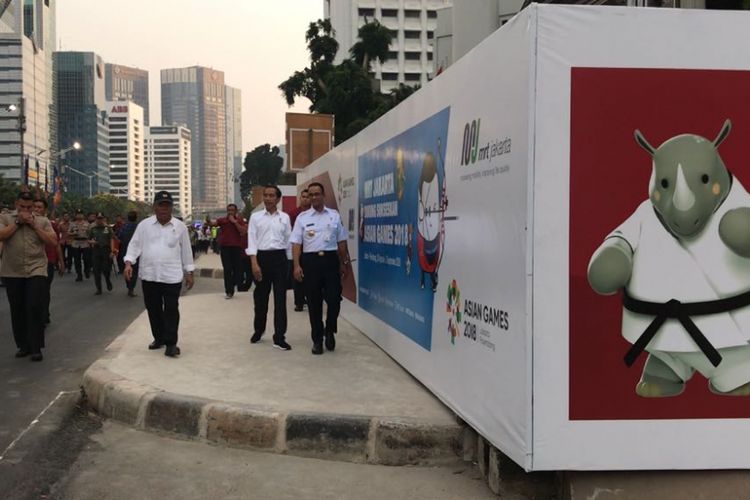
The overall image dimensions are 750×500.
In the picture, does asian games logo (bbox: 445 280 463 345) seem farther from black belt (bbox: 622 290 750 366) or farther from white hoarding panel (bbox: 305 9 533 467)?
black belt (bbox: 622 290 750 366)

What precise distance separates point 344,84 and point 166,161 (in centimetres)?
11982

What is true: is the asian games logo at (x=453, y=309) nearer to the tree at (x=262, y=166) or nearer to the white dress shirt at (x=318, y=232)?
the white dress shirt at (x=318, y=232)

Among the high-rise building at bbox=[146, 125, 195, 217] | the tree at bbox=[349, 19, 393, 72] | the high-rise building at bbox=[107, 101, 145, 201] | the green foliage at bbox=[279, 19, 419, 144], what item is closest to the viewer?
the green foliage at bbox=[279, 19, 419, 144]

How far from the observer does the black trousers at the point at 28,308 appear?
275 inches

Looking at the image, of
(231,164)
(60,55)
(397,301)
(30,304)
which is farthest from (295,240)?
(231,164)

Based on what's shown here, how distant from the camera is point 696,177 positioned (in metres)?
3.31

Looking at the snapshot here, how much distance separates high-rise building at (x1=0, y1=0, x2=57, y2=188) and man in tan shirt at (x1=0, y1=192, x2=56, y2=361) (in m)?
102

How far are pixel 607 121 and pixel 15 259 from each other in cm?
615

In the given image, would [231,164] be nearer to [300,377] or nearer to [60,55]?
[60,55]

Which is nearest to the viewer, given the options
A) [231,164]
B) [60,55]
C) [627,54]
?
[627,54]

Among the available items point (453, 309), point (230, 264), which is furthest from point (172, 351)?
point (230, 264)

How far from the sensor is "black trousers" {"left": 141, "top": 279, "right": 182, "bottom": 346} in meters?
6.64

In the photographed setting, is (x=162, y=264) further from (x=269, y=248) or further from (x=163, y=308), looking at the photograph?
(x=269, y=248)

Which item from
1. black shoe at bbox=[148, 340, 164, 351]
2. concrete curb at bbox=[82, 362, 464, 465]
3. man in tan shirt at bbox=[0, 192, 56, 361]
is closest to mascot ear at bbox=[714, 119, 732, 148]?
concrete curb at bbox=[82, 362, 464, 465]
